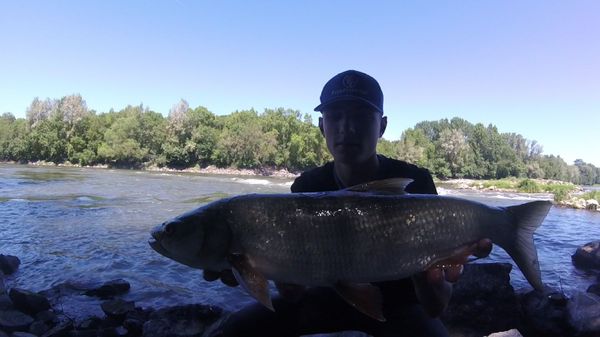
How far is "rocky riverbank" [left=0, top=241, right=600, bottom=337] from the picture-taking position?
5.90 metres

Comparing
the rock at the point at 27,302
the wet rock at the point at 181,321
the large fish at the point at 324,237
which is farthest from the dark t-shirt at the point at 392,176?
the rock at the point at 27,302

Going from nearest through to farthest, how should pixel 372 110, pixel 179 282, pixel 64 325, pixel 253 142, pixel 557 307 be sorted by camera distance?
pixel 372 110 < pixel 64 325 < pixel 557 307 < pixel 179 282 < pixel 253 142

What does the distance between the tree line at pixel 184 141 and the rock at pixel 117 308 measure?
255ft

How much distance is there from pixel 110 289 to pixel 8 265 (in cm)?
296

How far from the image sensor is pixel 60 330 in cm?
576

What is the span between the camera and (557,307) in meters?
6.62

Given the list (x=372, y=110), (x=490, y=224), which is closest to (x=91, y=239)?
(x=372, y=110)

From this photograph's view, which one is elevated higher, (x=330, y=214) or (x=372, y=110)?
(x=372, y=110)

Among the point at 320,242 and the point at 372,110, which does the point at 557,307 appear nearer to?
the point at 372,110

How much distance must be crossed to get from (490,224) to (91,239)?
1257 cm

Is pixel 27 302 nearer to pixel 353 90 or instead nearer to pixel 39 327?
pixel 39 327

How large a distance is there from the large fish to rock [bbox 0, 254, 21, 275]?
28.4 feet

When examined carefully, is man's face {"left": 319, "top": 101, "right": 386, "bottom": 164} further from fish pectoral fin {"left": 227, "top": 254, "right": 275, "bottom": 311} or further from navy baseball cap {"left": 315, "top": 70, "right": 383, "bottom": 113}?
fish pectoral fin {"left": 227, "top": 254, "right": 275, "bottom": 311}

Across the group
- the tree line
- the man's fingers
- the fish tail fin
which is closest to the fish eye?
the man's fingers
